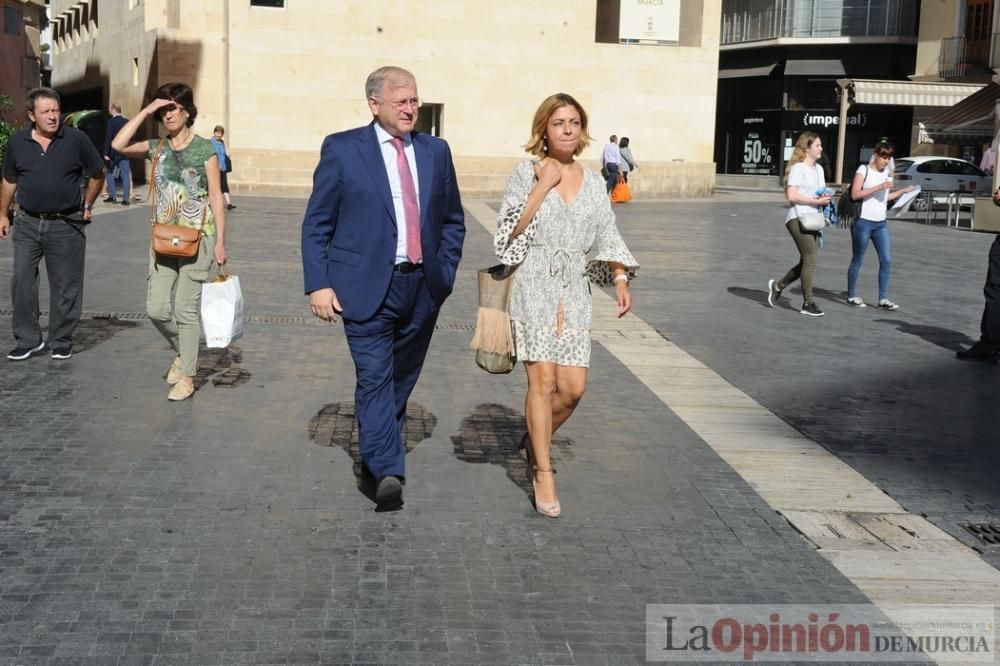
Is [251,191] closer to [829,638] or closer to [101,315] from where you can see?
[101,315]

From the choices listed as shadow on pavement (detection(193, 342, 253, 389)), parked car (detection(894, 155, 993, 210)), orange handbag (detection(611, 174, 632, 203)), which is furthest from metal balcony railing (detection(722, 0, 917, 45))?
shadow on pavement (detection(193, 342, 253, 389))

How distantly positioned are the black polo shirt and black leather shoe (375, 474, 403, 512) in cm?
436

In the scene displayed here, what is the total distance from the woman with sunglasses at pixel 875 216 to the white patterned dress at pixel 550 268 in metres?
7.52

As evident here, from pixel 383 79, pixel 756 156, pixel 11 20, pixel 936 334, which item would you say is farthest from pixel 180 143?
pixel 756 156

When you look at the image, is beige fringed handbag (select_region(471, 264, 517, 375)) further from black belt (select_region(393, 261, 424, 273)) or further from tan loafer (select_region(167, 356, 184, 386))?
tan loafer (select_region(167, 356, 184, 386))

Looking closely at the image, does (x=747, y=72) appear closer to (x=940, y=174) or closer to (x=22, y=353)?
(x=940, y=174)

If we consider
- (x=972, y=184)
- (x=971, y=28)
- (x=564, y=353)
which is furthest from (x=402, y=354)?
(x=971, y=28)

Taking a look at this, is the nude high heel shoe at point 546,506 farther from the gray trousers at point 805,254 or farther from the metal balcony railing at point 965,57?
the metal balcony railing at point 965,57

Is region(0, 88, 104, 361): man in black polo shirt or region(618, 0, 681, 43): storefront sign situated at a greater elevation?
region(618, 0, 681, 43): storefront sign

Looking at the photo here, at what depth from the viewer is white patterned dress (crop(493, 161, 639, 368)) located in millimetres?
5254

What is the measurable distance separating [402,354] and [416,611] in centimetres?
159

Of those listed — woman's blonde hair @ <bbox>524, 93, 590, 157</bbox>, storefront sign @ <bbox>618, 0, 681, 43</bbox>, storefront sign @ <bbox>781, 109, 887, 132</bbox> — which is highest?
storefront sign @ <bbox>618, 0, 681, 43</bbox>

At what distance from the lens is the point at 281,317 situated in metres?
10.7

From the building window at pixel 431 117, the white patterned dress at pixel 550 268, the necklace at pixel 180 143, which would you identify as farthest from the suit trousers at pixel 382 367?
the building window at pixel 431 117
